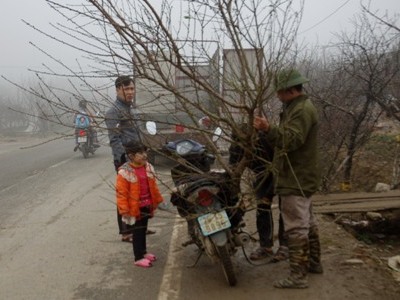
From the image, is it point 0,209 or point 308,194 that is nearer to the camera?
point 308,194

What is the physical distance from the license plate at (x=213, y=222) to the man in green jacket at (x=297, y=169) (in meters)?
0.53

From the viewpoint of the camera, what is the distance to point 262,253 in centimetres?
496

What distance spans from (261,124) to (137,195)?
1.73 metres

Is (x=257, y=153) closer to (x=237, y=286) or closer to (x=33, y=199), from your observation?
(x=237, y=286)

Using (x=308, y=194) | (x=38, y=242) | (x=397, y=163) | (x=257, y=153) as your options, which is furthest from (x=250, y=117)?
(x=397, y=163)

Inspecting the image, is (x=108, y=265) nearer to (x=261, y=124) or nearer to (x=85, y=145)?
(x=261, y=124)

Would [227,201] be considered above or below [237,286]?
above

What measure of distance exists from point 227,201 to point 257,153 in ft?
1.78

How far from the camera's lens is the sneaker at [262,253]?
4941 mm

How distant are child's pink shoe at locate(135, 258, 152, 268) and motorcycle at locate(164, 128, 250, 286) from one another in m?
0.54

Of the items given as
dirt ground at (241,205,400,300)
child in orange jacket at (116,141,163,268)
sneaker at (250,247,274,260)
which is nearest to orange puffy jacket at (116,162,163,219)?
child in orange jacket at (116,141,163,268)

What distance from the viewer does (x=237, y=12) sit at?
3.77m

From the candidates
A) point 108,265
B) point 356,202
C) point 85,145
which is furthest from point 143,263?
point 85,145

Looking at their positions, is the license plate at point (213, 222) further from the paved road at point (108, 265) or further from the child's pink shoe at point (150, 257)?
the child's pink shoe at point (150, 257)
